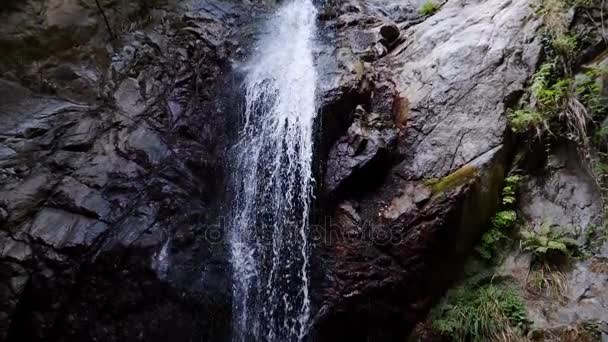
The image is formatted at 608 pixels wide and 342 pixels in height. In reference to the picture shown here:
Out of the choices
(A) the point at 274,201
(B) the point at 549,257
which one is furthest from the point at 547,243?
(A) the point at 274,201

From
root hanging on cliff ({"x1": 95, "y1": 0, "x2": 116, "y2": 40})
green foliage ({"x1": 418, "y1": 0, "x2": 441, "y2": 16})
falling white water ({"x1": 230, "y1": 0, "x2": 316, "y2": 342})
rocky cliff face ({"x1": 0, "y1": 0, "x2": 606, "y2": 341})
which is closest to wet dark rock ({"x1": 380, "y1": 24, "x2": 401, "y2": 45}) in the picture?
rocky cliff face ({"x1": 0, "y1": 0, "x2": 606, "y2": 341})

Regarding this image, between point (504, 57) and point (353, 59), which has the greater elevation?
point (353, 59)

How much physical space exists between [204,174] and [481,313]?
3.45 m

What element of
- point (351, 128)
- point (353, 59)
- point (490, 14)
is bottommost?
point (351, 128)

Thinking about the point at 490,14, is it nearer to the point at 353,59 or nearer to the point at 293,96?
the point at 353,59

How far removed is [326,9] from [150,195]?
488cm

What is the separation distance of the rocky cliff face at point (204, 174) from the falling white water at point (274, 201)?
0.18 meters

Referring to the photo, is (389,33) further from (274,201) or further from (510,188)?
(274,201)

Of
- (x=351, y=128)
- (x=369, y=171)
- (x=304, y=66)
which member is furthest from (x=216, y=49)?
(x=369, y=171)

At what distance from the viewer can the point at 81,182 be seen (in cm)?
438

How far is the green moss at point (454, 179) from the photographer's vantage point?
425 centimetres

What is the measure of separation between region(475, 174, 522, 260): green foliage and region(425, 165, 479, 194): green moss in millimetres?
444

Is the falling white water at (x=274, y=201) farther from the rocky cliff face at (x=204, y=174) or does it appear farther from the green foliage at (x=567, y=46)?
the green foliage at (x=567, y=46)

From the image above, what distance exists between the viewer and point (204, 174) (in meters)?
4.85
